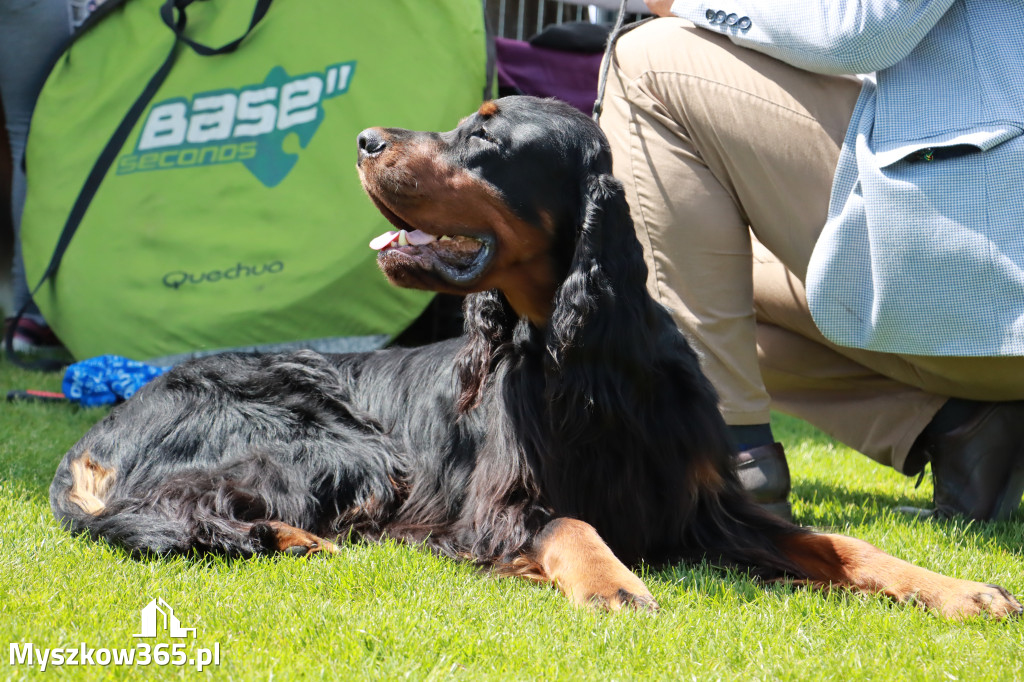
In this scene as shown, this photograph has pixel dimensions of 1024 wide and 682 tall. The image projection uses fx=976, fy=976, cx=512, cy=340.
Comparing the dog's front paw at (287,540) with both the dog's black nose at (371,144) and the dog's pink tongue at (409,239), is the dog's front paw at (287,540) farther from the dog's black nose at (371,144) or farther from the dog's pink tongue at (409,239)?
the dog's black nose at (371,144)

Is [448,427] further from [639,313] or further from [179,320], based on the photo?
[179,320]

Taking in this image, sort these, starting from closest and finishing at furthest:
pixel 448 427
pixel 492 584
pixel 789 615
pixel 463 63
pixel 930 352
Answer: pixel 789 615
pixel 492 584
pixel 930 352
pixel 448 427
pixel 463 63

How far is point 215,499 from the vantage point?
2.53 meters

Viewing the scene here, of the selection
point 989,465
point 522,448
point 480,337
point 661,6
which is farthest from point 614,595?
point 661,6

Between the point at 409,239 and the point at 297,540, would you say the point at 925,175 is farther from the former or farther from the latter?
the point at 297,540

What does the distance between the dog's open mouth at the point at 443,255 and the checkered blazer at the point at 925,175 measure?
90 cm

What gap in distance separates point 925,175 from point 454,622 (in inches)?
60.1

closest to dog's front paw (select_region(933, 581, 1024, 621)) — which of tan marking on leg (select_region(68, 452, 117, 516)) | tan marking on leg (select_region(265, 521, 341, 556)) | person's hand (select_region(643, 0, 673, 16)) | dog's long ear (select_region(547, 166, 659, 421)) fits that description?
dog's long ear (select_region(547, 166, 659, 421))

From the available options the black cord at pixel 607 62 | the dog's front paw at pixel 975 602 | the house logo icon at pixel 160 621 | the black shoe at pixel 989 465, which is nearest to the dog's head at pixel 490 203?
the black cord at pixel 607 62

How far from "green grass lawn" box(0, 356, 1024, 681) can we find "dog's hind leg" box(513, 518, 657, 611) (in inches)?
2.0

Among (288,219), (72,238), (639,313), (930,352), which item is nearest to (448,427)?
(639,313)

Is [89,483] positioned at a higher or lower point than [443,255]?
lower

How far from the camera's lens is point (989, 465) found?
284 centimetres

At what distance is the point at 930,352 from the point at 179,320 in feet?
10.6
